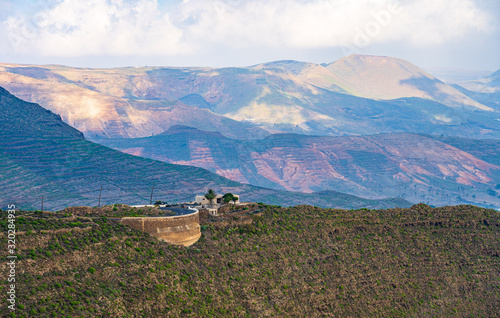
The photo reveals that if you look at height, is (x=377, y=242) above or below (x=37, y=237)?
below

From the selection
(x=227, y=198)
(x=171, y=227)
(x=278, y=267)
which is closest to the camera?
(x=171, y=227)

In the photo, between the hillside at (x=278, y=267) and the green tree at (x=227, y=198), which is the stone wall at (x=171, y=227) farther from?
the green tree at (x=227, y=198)

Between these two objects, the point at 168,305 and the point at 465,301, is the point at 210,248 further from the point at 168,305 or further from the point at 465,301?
the point at 465,301

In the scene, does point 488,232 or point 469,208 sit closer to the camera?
point 488,232

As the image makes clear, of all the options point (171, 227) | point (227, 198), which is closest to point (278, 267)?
point (171, 227)

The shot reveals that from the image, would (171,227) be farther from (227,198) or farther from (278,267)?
(227,198)

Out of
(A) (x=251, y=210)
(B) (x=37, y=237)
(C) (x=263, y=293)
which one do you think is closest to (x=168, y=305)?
(B) (x=37, y=237)
